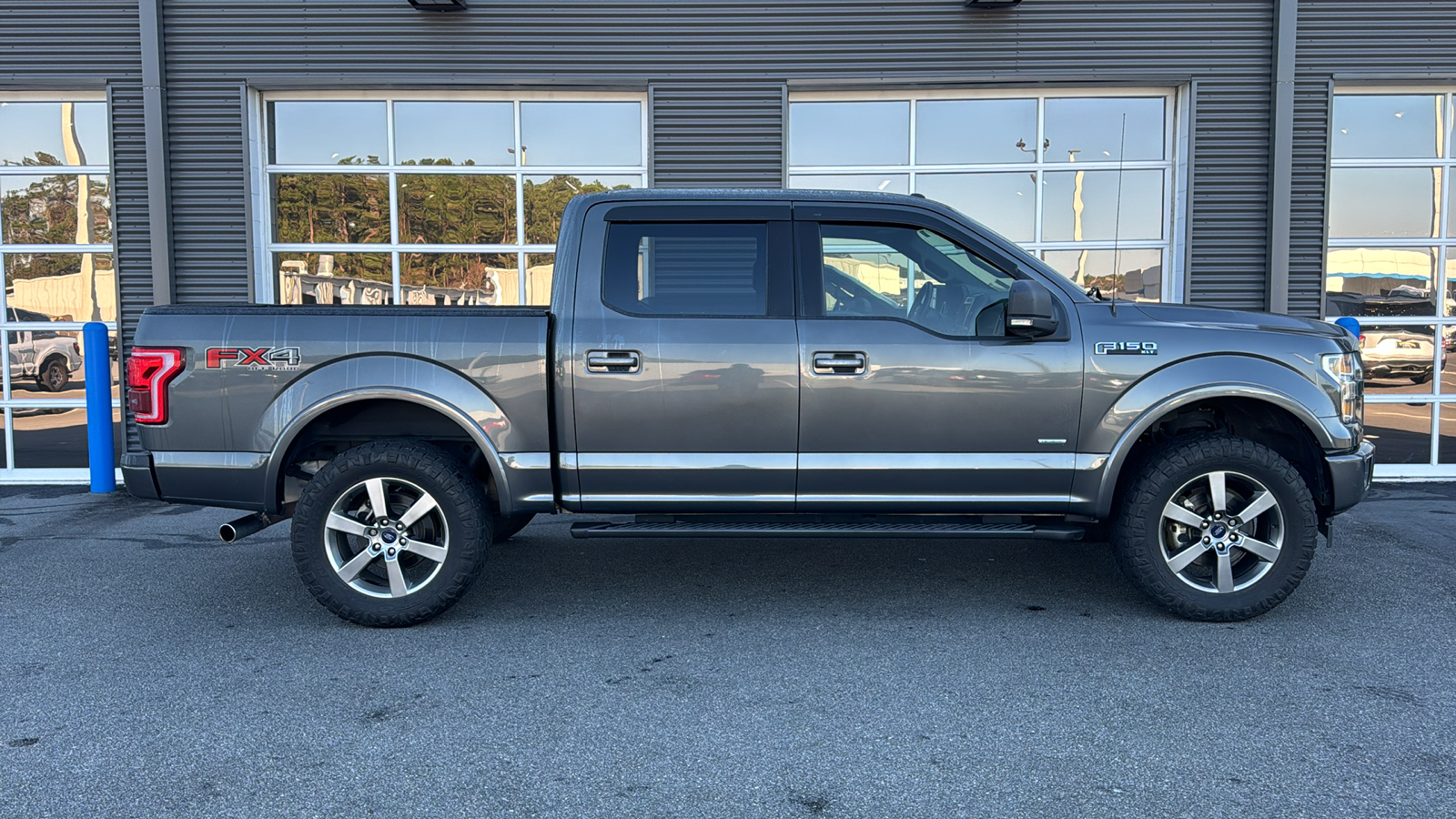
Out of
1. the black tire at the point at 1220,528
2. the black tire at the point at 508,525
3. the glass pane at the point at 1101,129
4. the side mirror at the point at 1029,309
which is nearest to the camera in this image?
the side mirror at the point at 1029,309

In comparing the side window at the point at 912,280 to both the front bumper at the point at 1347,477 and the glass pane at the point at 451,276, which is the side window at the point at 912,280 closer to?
the front bumper at the point at 1347,477

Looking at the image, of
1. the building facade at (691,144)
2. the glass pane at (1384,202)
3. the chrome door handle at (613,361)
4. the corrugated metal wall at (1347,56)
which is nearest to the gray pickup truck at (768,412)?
the chrome door handle at (613,361)

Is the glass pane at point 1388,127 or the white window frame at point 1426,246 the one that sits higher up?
the glass pane at point 1388,127

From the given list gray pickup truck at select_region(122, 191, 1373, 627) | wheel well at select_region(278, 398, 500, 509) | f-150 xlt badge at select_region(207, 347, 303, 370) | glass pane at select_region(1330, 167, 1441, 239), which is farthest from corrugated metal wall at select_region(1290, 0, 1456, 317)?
f-150 xlt badge at select_region(207, 347, 303, 370)

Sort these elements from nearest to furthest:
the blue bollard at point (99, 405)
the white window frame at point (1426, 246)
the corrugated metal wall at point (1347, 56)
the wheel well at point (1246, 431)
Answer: the wheel well at point (1246, 431), the blue bollard at point (99, 405), the corrugated metal wall at point (1347, 56), the white window frame at point (1426, 246)

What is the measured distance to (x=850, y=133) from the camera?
909 cm

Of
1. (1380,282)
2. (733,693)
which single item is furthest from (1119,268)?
(733,693)

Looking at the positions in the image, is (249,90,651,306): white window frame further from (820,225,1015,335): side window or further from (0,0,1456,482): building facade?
(820,225,1015,335): side window

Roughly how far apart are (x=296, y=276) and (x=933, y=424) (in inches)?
265

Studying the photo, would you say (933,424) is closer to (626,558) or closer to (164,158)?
(626,558)

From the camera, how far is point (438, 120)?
9109 mm

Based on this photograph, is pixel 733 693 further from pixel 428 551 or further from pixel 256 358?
pixel 256 358

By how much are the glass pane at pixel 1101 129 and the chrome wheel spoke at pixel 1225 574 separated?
17.4ft

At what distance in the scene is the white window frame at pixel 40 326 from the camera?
8969mm
